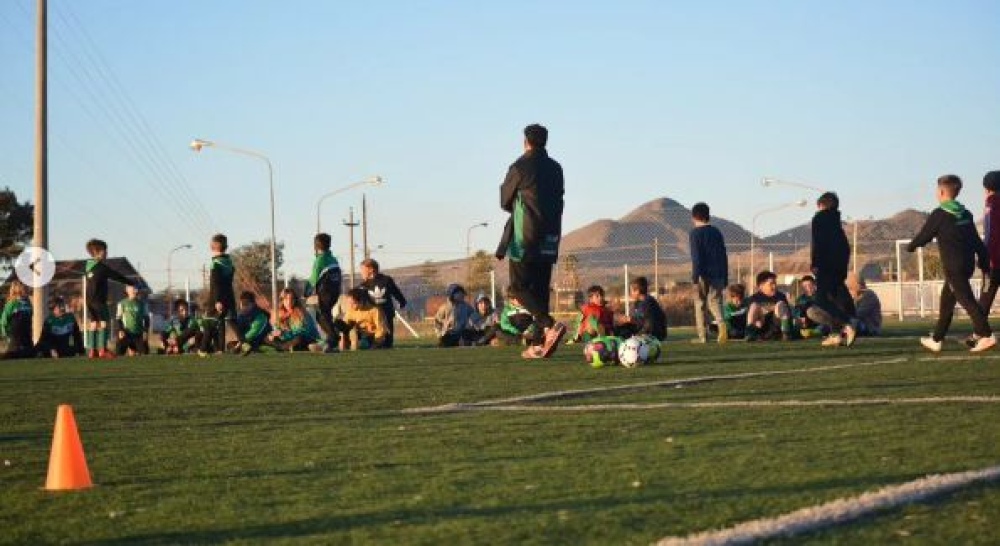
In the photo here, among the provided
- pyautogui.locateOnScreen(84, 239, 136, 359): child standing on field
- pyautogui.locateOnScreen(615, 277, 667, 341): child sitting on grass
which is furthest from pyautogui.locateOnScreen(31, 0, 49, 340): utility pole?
pyautogui.locateOnScreen(615, 277, 667, 341): child sitting on grass

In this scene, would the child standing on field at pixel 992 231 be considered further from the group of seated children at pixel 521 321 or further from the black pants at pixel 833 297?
the group of seated children at pixel 521 321

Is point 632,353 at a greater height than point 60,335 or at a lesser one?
lesser

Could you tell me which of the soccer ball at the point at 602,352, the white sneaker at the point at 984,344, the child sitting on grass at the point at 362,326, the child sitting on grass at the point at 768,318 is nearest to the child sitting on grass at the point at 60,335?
the child sitting on grass at the point at 362,326

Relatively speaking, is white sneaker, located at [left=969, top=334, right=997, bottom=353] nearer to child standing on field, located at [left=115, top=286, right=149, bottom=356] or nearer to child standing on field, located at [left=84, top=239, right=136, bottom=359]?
child standing on field, located at [left=84, top=239, right=136, bottom=359]

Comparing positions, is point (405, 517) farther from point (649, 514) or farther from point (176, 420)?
point (176, 420)

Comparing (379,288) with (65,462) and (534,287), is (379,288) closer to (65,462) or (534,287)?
(534,287)

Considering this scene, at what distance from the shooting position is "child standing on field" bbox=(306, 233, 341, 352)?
20.8 m

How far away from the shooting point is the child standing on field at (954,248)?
13242 mm

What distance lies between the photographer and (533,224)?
13953 mm

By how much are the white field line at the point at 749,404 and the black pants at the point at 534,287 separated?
5.75 m

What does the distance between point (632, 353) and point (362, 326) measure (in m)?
10.2

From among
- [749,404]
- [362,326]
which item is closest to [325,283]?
[362,326]

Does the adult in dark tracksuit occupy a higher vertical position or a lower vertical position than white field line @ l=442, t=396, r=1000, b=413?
higher

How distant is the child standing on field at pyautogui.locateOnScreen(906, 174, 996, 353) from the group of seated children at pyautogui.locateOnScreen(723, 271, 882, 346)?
5.70 m
